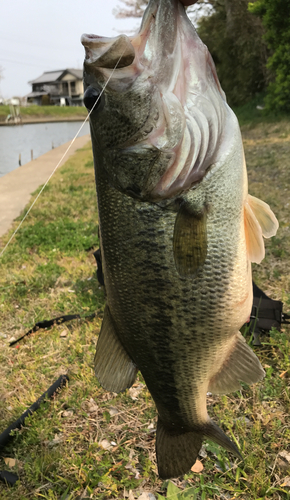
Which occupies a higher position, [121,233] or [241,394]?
[121,233]

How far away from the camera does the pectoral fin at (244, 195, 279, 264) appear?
4.44ft

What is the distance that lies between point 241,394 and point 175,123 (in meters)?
2.03

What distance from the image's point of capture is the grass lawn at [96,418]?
205cm

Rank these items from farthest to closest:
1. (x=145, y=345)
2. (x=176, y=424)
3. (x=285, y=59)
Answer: (x=285, y=59) → (x=176, y=424) → (x=145, y=345)

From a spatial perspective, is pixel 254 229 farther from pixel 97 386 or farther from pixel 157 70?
pixel 97 386

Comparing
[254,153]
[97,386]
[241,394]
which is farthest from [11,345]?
[254,153]

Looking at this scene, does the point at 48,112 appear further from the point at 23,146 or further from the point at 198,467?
the point at 198,467

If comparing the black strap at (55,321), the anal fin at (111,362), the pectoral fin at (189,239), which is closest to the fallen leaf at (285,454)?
the anal fin at (111,362)

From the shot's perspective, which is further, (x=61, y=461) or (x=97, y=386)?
(x=97, y=386)

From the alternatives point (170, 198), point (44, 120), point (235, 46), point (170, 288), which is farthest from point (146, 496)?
point (44, 120)

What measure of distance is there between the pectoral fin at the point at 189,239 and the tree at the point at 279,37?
13.8m

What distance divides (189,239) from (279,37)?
48.9 ft

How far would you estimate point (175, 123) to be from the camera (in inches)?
46.9

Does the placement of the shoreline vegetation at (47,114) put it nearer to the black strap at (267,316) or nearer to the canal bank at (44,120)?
the canal bank at (44,120)
